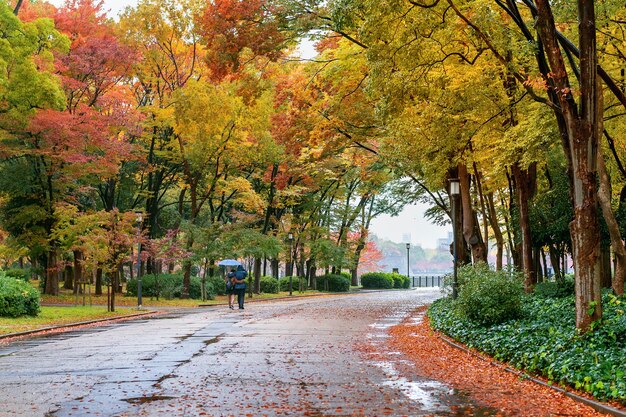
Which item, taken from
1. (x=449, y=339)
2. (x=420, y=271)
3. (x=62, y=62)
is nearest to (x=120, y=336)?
(x=449, y=339)

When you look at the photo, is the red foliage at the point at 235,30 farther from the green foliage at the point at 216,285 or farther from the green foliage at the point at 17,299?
the green foliage at the point at 216,285

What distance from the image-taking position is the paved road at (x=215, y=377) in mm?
8172

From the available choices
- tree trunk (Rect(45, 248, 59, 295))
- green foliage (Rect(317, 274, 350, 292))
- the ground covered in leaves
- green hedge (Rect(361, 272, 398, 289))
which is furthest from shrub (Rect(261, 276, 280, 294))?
the ground covered in leaves

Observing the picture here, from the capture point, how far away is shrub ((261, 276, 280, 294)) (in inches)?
1884

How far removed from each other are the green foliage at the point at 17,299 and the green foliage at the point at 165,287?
13.3 meters

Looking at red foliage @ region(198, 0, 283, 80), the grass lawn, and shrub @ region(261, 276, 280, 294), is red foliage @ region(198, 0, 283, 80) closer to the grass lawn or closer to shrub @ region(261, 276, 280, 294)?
the grass lawn

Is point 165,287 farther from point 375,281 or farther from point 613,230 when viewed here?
point 375,281

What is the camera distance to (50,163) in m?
32.8

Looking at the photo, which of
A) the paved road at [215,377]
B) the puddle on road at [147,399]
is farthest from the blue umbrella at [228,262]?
the puddle on road at [147,399]

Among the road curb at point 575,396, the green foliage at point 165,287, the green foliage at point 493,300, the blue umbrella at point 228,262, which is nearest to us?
the road curb at point 575,396

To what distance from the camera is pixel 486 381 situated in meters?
10.4

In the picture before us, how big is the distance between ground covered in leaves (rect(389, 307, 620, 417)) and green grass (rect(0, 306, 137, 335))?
1074 centimetres

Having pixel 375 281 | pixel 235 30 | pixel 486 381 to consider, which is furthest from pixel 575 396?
pixel 375 281

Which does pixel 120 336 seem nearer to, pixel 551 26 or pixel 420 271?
pixel 551 26
